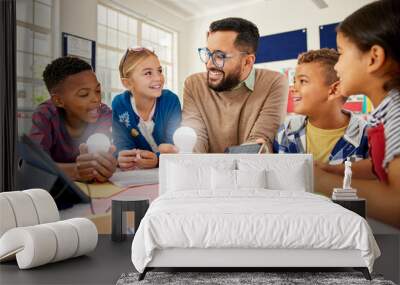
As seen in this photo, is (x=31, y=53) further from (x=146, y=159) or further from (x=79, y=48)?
(x=146, y=159)

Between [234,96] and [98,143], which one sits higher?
[234,96]

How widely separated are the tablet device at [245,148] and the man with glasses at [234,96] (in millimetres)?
48

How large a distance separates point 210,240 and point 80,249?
1.40 metres

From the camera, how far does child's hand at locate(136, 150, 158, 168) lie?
18.4 ft

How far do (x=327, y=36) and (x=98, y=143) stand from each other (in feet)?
9.98

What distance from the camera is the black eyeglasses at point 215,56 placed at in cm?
Answer: 551

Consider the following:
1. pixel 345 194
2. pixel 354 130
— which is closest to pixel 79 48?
pixel 354 130

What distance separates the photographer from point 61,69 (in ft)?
18.4

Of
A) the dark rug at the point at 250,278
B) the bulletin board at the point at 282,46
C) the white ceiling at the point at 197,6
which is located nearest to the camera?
the dark rug at the point at 250,278

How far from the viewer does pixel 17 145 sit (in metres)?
5.47

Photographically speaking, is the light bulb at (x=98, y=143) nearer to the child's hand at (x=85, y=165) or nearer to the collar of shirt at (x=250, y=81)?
the child's hand at (x=85, y=165)

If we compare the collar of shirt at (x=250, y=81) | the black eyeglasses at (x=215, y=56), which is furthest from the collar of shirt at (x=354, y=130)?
the black eyeglasses at (x=215, y=56)

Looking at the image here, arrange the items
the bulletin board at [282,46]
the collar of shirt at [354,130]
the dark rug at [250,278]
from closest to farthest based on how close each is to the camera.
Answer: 1. the dark rug at [250,278]
2. the collar of shirt at [354,130]
3. the bulletin board at [282,46]

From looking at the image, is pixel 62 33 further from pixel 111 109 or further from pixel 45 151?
A: pixel 45 151
